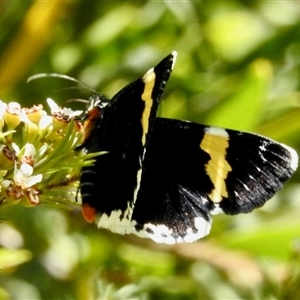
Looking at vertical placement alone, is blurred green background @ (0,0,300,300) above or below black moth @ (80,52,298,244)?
below

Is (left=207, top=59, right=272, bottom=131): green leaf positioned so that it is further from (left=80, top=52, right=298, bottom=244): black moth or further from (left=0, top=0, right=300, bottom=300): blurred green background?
(left=80, top=52, right=298, bottom=244): black moth

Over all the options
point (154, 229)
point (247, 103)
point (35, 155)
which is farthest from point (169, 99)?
point (35, 155)

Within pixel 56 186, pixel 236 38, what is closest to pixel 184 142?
pixel 56 186

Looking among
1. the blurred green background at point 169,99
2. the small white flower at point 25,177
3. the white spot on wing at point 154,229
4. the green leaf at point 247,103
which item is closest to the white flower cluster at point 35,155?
the small white flower at point 25,177

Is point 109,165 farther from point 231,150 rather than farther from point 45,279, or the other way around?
point 45,279

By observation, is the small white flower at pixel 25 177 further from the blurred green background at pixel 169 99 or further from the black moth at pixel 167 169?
the blurred green background at pixel 169 99

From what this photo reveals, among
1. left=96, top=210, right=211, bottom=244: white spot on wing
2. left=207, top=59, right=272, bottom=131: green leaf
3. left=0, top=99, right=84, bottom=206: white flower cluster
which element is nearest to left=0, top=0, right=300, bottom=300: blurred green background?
left=207, top=59, right=272, bottom=131: green leaf

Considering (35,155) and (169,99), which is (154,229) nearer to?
(35,155)
